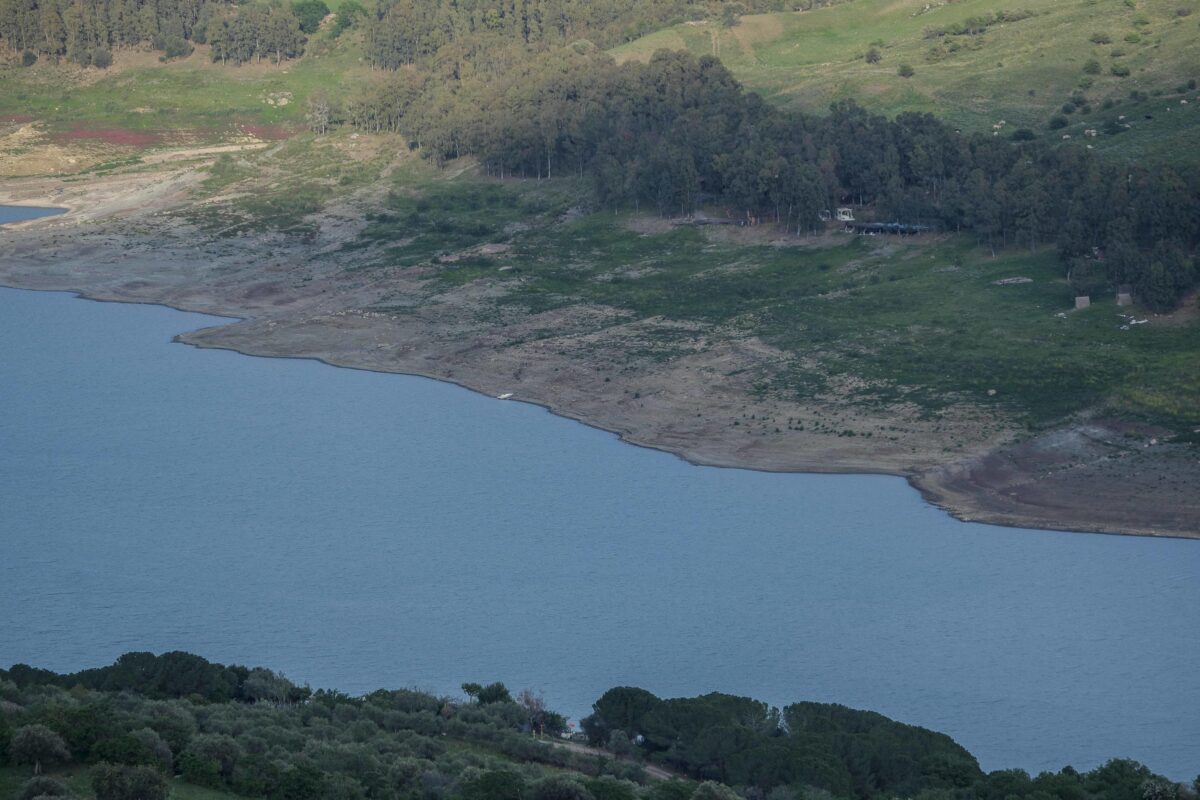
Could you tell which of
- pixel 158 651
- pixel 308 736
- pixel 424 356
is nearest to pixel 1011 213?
pixel 424 356

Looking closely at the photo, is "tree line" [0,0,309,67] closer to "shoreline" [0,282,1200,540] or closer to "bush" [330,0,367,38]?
"bush" [330,0,367,38]

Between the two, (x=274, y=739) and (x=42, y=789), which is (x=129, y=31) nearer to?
(x=274, y=739)

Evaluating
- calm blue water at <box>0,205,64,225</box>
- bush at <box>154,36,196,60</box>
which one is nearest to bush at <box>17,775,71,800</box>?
calm blue water at <box>0,205,64,225</box>

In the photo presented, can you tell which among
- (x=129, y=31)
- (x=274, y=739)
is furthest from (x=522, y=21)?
(x=274, y=739)

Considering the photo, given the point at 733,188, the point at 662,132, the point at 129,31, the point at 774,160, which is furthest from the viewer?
the point at 129,31

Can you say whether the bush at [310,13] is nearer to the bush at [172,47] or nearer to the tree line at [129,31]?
the tree line at [129,31]

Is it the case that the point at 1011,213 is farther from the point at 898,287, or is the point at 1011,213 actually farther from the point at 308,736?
the point at 308,736
